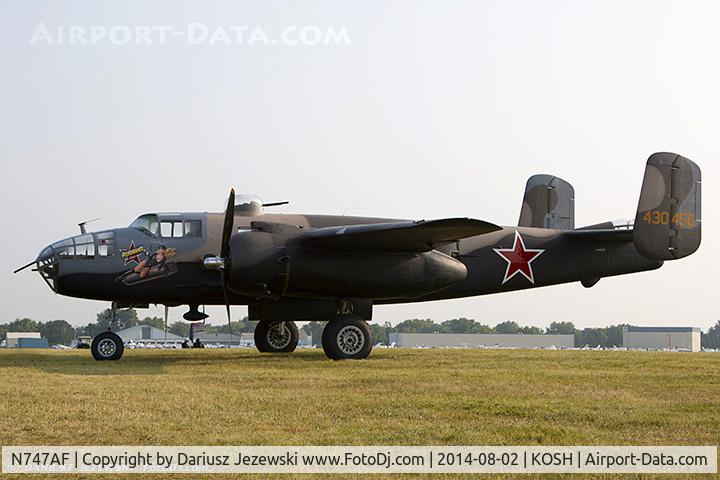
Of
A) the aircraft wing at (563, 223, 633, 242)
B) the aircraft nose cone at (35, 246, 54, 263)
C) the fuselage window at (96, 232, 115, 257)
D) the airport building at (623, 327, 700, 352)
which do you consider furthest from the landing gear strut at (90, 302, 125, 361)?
the airport building at (623, 327, 700, 352)

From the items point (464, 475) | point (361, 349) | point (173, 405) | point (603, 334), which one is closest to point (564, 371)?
point (361, 349)

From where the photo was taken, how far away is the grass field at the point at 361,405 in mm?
10234

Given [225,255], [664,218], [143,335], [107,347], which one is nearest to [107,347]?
[107,347]

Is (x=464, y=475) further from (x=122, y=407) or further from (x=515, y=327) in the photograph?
(x=515, y=327)

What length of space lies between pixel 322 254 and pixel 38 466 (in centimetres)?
1395

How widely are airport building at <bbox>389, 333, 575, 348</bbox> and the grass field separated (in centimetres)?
8667

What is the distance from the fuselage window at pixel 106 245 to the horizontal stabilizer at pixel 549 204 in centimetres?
1595

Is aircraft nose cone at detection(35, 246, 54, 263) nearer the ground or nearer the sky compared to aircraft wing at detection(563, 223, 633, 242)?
nearer the ground

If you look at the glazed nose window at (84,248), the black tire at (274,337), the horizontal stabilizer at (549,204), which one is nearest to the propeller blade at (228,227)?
the glazed nose window at (84,248)

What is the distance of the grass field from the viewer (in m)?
10.2

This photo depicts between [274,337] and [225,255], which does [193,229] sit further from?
[274,337]

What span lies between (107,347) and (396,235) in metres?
8.85

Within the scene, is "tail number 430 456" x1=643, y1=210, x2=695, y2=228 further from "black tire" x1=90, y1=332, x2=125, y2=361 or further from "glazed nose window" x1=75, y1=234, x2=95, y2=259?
"glazed nose window" x1=75, y1=234, x2=95, y2=259

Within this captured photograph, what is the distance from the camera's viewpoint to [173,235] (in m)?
23.9
